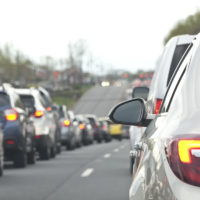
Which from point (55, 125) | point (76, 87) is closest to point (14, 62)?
point (76, 87)

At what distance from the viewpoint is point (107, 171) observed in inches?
610

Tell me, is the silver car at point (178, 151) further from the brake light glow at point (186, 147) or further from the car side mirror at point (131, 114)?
the car side mirror at point (131, 114)

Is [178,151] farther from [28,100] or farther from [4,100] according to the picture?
[28,100]

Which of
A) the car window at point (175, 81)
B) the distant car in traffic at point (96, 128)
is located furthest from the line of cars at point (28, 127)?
the distant car in traffic at point (96, 128)

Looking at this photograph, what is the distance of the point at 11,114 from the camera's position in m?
15.4

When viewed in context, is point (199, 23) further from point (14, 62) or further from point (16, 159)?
point (16, 159)

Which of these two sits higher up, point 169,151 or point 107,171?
point 169,151

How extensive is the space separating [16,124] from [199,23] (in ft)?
370

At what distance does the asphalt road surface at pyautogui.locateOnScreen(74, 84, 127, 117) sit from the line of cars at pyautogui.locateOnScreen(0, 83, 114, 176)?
106 m

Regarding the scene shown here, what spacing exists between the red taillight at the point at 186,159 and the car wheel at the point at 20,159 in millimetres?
12753

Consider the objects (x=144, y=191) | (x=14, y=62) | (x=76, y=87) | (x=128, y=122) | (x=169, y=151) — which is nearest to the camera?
(x=169, y=151)

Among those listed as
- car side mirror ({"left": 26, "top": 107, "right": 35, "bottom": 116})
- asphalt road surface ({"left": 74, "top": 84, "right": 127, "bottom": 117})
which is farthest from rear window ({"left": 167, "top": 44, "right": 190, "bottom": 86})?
asphalt road surface ({"left": 74, "top": 84, "right": 127, "bottom": 117})

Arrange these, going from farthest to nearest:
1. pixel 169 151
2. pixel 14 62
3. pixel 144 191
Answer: pixel 14 62 → pixel 144 191 → pixel 169 151

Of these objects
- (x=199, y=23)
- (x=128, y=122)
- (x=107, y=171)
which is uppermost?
(x=199, y=23)
